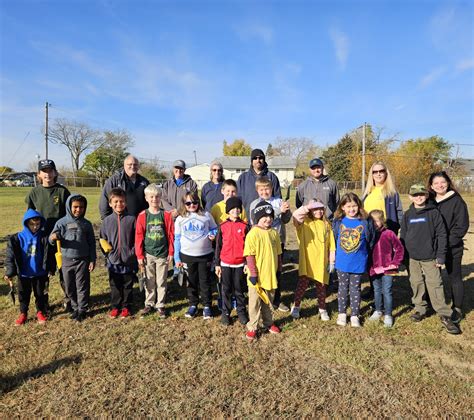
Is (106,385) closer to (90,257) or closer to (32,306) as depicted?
(90,257)

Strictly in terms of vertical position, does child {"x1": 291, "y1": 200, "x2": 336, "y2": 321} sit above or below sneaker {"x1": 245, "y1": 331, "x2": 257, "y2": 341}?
above

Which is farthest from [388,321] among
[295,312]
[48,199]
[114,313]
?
[48,199]

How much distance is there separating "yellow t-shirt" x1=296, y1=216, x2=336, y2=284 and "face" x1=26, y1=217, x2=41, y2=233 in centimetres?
370

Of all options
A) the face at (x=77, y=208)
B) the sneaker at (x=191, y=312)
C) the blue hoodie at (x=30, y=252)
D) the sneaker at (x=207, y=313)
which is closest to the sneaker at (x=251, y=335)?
the sneaker at (x=207, y=313)

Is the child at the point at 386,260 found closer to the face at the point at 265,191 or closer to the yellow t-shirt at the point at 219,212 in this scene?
the face at the point at 265,191

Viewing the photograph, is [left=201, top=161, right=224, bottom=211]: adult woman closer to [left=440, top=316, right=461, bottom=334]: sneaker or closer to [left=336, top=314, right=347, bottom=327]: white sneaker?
[left=336, top=314, right=347, bottom=327]: white sneaker

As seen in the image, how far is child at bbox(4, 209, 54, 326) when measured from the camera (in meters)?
4.39

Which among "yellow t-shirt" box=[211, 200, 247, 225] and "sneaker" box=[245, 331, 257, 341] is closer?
"sneaker" box=[245, 331, 257, 341]

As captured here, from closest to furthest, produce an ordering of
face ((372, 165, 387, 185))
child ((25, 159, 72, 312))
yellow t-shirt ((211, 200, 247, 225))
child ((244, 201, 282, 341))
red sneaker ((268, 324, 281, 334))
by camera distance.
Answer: child ((244, 201, 282, 341)), red sneaker ((268, 324, 281, 334)), child ((25, 159, 72, 312)), face ((372, 165, 387, 185)), yellow t-shirt ((211, 200, 247, 225))

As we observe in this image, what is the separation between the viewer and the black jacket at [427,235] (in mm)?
4324

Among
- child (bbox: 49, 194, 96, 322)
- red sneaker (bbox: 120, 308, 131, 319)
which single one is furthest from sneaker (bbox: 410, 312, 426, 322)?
child (bbox: 49, 194, 96, 322)

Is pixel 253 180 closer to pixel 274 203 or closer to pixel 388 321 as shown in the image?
pixel 274 203

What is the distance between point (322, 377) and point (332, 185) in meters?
3.12

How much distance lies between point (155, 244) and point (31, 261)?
1.69 meters
